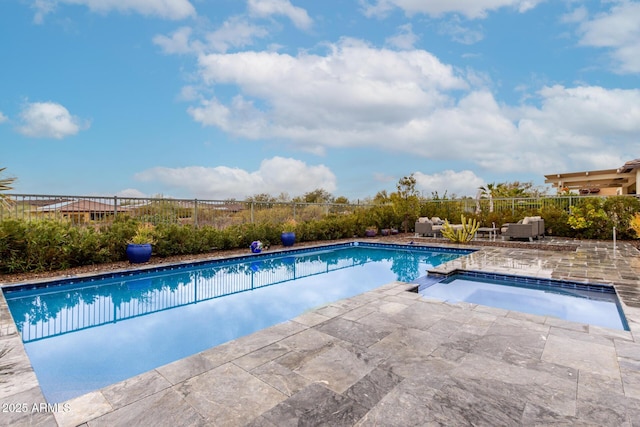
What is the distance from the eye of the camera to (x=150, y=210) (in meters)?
9.01

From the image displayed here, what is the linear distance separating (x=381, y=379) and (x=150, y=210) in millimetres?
8427

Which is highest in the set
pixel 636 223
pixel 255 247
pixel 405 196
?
pixel 405 196

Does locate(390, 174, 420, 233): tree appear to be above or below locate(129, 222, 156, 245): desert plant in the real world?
above

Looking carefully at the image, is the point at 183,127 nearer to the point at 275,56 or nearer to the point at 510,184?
the point at 275,56

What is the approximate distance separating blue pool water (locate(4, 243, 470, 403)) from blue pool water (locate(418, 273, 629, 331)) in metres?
1.20

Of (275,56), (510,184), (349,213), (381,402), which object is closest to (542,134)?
(349,213)

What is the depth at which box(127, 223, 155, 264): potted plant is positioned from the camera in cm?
729

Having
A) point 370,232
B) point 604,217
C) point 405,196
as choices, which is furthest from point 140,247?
point 604,217

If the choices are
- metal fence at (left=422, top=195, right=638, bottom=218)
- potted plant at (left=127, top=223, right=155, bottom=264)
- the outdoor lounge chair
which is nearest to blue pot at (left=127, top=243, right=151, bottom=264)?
potted plant at (left=127, top=223, right=155, bottom=264)

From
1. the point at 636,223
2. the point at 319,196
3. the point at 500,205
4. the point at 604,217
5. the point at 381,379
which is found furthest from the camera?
the point at 319,196

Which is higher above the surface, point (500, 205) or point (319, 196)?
point (319, 196)

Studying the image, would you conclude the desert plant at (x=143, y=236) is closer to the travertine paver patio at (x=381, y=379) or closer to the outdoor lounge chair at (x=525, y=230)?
the travertine paver patio at (x=381, y=379)

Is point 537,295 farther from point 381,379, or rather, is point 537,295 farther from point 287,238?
point 287,238

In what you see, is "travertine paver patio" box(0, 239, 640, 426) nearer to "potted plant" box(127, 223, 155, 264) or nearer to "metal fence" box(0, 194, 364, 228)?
"potted plant" box(127, 223, 155, 264)
